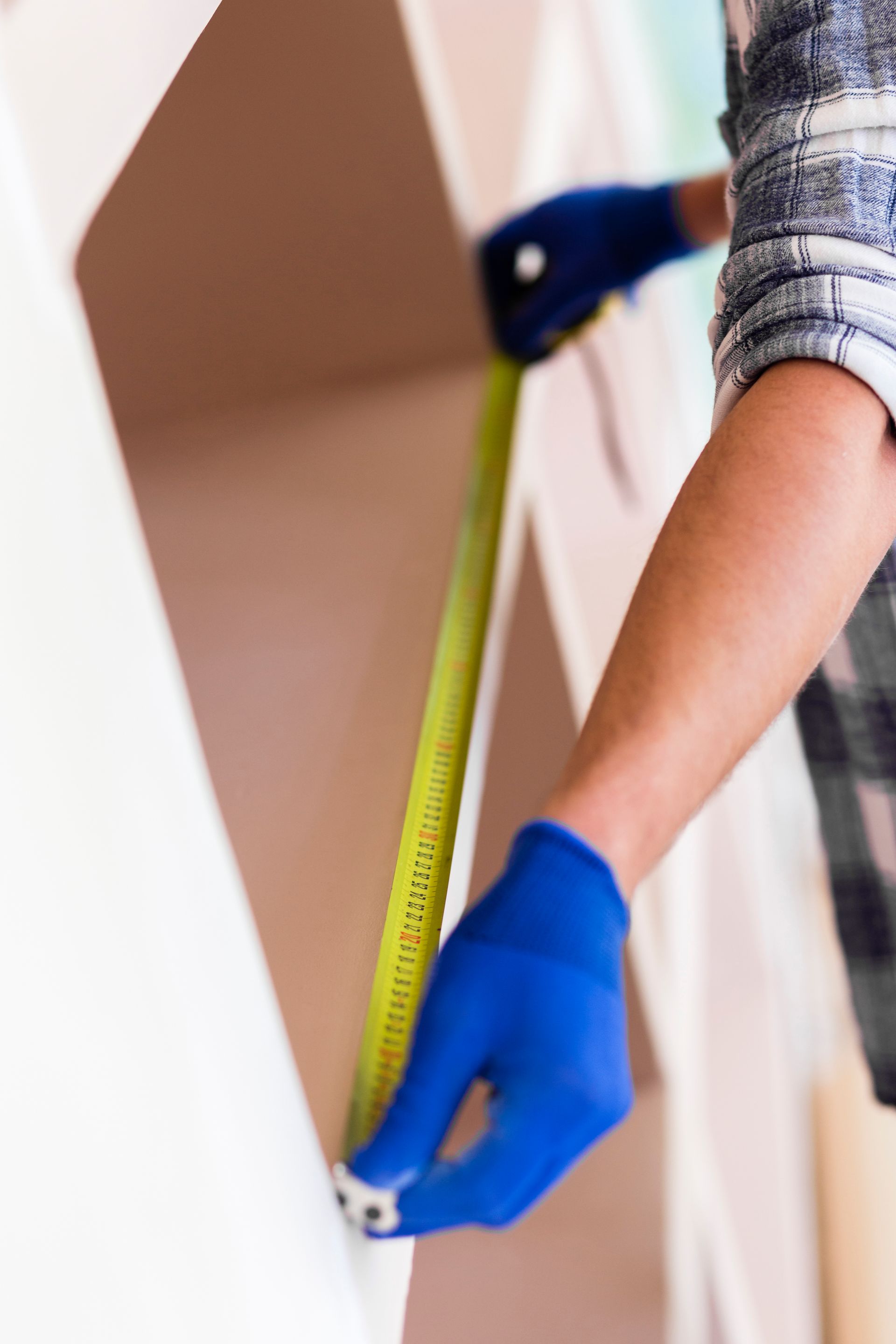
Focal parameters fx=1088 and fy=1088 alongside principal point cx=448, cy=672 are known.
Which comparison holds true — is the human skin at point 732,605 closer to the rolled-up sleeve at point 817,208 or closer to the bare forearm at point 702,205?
the rolled-up sleeve at point 817,208

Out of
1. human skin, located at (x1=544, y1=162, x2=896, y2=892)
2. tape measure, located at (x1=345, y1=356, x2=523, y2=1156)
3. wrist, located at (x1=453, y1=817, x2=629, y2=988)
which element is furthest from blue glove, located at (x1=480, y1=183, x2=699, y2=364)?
wrist, located at (x1=453, y1=817, x2=629, y2=988)

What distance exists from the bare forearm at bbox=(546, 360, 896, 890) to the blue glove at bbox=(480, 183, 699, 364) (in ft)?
2.45

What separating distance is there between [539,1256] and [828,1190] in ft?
4.88

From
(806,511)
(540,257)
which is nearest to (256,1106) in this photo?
(806,511)

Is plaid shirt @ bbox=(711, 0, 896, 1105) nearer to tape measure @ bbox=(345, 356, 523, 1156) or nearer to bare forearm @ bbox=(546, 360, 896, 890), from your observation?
bare forearm @ bbox=(546, 360, 896, 890)

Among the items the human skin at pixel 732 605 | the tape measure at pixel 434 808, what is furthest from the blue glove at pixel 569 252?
the human skin at pixel 732 605

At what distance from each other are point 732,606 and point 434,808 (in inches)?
9.8

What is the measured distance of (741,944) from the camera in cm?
225

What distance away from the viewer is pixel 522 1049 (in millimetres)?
471

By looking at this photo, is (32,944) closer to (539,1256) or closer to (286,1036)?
(286,1036)

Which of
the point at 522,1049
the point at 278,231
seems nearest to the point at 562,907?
the point at 522,1049

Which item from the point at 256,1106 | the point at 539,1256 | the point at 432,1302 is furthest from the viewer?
→ the point at 539,1256

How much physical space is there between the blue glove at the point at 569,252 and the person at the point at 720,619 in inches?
24.1

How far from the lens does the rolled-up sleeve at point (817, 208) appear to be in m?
0.52
